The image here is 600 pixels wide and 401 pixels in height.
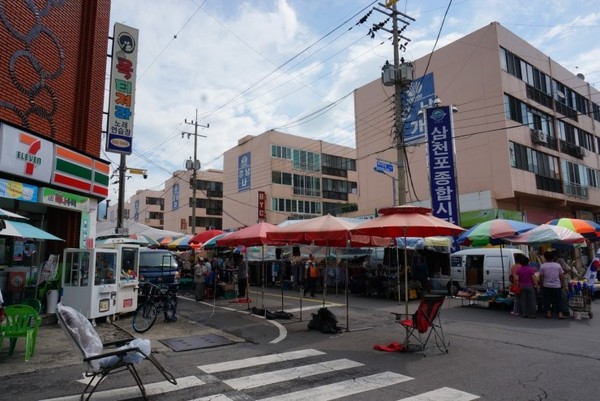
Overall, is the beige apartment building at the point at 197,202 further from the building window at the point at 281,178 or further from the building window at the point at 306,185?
the building window at the point at 281,178

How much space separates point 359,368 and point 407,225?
2901 millimetres

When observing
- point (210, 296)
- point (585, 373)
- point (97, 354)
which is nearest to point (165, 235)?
point (210, 296)

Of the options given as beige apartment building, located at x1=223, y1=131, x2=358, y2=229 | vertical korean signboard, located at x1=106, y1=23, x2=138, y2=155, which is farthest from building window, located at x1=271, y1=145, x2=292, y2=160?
vertical korean signboard, located at x1=106, y1=23, x2=138, y2=155

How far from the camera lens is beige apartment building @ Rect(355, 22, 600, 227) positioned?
25.5 m

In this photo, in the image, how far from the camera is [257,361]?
23.6 ft

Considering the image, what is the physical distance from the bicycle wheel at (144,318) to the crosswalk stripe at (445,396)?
7133 mm

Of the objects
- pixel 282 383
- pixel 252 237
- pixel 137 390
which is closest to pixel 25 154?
pixel 252 237

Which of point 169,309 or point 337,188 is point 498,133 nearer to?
point 169,309

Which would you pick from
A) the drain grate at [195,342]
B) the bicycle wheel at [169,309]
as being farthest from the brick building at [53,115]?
the drain grate at [195,342]

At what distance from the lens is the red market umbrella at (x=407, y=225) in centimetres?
842

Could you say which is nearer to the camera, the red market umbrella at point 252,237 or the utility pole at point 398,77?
the red market umbrella at point 252,237

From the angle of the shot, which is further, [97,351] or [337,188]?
[337,188]

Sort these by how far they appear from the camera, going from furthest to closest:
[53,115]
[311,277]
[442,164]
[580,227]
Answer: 1. [442,164]
2. [311,277]
3. [580,227]
4. [53,115]

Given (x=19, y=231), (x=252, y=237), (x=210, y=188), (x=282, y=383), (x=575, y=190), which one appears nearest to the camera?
(x=282, y=383)
